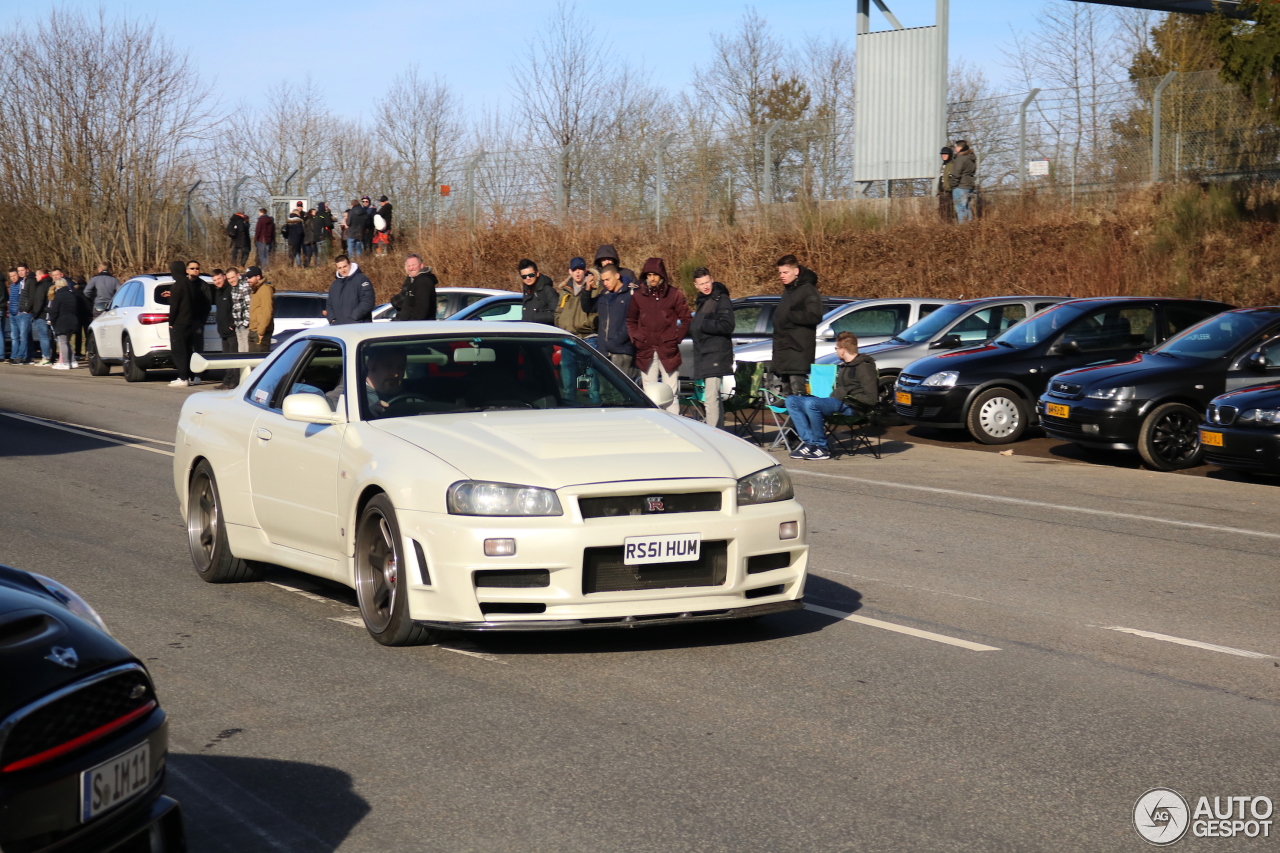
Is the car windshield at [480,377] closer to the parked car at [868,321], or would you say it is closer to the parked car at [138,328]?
the parked car at [868,321]

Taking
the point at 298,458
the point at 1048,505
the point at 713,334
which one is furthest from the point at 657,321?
the point at 298,458

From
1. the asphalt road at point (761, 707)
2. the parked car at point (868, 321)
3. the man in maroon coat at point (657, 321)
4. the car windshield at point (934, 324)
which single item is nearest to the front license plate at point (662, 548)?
the asphalt road at point (761, 707)

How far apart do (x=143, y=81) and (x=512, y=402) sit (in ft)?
143

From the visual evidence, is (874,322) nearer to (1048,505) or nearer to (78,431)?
(1048,505)

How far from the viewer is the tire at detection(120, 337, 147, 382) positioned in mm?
→ 26875

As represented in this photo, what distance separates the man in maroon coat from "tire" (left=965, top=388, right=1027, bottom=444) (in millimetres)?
3671

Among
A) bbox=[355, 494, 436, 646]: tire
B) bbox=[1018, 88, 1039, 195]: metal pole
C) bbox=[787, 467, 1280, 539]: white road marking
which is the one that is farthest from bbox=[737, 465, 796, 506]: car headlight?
Result: bbox=[1018, 88, 1039, 195]: metal pole

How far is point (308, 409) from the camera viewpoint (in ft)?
23.0

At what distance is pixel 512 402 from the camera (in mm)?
7426

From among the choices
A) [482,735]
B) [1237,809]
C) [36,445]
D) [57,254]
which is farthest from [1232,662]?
[57,254]

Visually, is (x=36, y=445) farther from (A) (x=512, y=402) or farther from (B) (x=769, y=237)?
(B) (x=769, y=237)

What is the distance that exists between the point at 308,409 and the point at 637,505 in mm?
1803

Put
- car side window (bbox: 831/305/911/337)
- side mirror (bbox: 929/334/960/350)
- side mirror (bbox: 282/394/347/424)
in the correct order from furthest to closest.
Result: car side window (bbox: 831/305/911/337), side mirror (bbox: 929/334/960/350), side mirror (bbox: 282/394/347/424)

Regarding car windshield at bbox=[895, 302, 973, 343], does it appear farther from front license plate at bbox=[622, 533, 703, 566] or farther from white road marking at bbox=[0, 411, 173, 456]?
front license plate at bbox=[622, 533, 703, 566]
